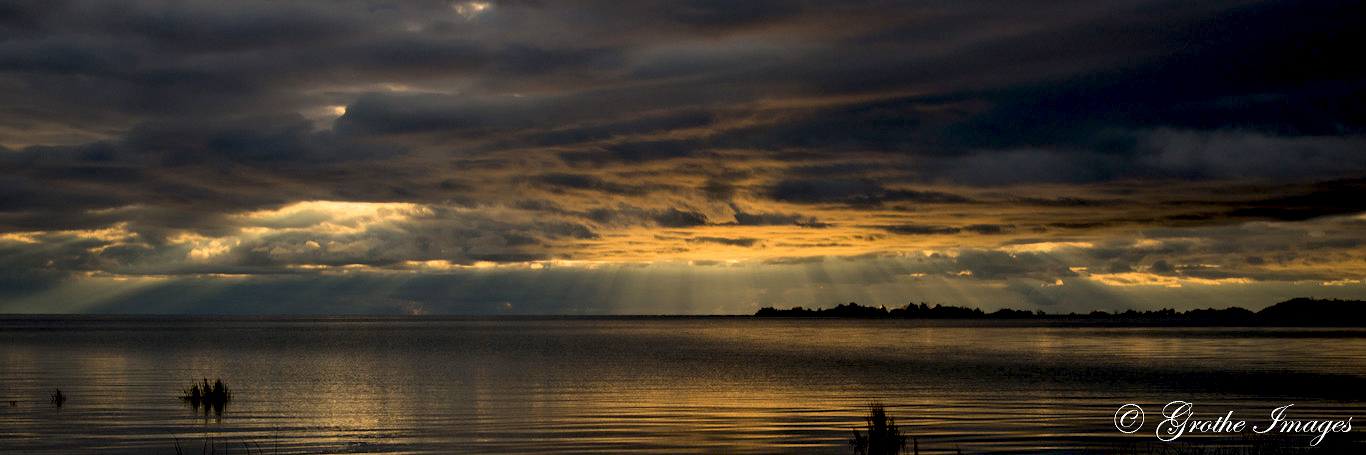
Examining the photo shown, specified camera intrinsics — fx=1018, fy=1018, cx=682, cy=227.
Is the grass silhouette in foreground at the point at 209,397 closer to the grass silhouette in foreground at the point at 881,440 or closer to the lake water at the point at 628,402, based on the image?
the lake water at the point at 628,402

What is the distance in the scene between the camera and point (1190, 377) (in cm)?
5738

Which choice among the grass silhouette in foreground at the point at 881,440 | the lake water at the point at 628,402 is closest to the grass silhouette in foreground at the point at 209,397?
the lake water at the point at 628,402

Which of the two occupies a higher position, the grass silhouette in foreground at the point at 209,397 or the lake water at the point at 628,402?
the grass silhouette in foreground at the point at 209,397

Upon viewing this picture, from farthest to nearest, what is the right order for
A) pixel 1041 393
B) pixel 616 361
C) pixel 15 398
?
pixel 616 361 → pixel 1041 393 → pixel 15 398

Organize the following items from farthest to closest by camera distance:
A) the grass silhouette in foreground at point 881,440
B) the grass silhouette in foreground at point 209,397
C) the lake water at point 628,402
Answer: the grass silhouette in foreground at point 209,397 < the lake water at point 628,402 < the grass silhouette in foreground at point 881,440

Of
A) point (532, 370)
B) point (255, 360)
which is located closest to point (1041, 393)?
point (532, 370)

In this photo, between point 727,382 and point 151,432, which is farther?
point 727,382

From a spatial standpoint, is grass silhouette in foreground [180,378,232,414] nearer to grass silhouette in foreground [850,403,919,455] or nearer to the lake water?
the lake water

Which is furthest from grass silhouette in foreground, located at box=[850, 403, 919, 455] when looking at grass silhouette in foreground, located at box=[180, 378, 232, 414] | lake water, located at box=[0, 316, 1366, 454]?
grass silhouette in foreground, located at box=[180, 378, 232, 414]

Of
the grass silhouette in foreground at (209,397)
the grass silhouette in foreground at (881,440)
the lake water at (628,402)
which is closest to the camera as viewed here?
the grass silhouette in foreground at (881,440)

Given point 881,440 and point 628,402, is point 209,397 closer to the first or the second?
point 628,402

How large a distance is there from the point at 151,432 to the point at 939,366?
167 ft

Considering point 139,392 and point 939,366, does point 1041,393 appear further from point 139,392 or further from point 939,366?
point 139,392

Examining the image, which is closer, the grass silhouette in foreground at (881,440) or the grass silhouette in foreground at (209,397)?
the grass silhouette in foreground at (881,440)
